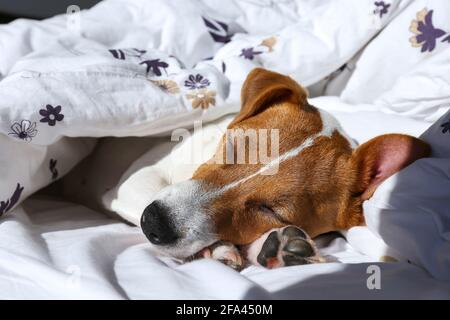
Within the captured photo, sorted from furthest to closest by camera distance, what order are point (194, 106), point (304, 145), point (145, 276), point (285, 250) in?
point (194, 106)
point (304, 145)
point (285, 250)
point (145, 276)

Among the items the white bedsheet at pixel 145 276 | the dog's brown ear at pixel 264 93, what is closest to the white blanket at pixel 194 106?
the white bedsheet at pixel 145 276

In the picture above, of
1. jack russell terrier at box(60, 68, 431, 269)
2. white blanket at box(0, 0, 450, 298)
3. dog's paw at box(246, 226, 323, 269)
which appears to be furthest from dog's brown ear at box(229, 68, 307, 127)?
dog's paw at box(246, 226, 323, 269)

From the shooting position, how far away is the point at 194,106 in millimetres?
1509

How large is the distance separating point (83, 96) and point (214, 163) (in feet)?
1.31

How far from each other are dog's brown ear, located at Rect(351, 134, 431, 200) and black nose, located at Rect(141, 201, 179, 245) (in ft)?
1.65

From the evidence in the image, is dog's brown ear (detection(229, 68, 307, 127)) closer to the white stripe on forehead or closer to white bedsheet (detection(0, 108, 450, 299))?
the white stripe on forehead

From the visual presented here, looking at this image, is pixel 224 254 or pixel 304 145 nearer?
pixel 224 254

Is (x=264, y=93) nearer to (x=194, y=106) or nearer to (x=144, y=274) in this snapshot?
(x=194, y=106)

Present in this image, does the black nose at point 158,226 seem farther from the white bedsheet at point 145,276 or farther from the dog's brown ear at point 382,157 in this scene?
the dog's brown ear at point 382,157

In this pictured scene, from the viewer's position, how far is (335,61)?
5.88 ft

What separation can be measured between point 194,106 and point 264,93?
0.80 ft

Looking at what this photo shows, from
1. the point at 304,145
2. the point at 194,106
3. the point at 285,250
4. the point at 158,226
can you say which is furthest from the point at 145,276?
the point at 194,106

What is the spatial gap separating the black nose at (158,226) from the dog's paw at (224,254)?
83 mm
